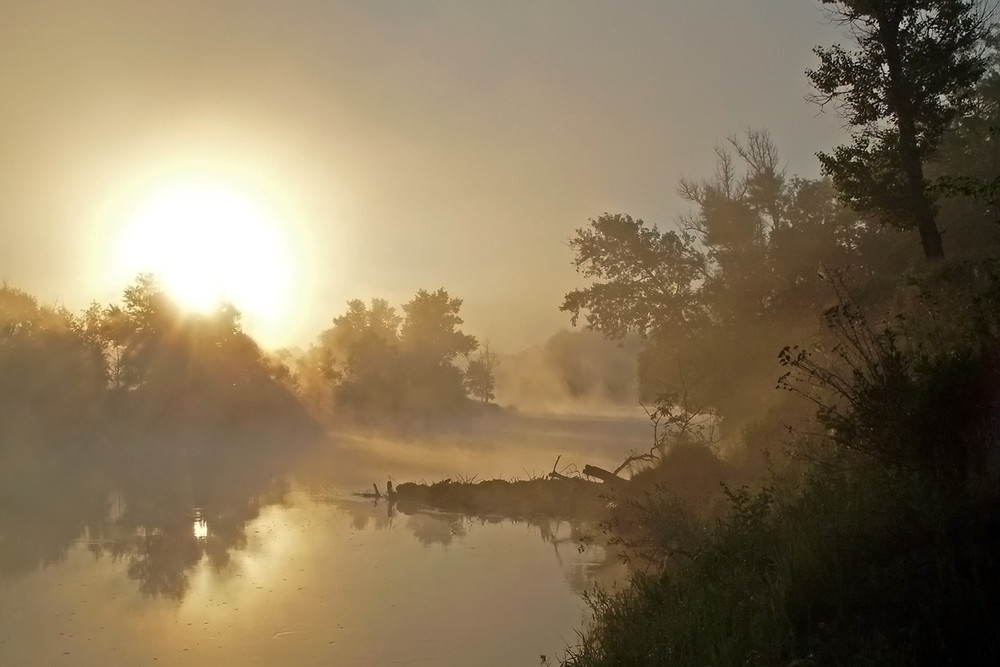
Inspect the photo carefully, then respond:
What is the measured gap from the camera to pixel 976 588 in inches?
270

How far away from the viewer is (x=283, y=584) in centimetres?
2100

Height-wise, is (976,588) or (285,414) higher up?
(285,414)

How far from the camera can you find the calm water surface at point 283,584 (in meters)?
16.1

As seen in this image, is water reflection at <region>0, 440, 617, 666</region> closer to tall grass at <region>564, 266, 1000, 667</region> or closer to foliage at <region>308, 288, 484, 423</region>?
tall grass at <region>564, 266, 1000, 667</region>

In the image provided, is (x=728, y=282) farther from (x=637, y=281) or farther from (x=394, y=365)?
(x=394, y=365)

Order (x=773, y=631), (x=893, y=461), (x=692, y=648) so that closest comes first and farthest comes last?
(x=773, y=631)
(x=692, y=648)
(x=893, y=461)

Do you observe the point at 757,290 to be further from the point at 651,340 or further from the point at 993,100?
the point at 993,100

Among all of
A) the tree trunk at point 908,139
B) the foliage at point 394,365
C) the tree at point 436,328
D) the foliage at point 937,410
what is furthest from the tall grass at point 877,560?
the tree at point 436,328

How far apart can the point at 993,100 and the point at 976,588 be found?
Answer: 1575 inches

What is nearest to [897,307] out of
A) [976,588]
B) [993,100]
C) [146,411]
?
[976,588]

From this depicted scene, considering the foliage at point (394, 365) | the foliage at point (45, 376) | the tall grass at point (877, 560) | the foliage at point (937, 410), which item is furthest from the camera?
the foliage at point (394, 365)

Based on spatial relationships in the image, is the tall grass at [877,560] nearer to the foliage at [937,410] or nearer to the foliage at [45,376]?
the foliage at [937,410]

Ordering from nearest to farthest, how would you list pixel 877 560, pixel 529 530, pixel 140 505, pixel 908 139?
pixel 877 560 < pixel 908 139 < pixel 529 530 < pixel 140 505

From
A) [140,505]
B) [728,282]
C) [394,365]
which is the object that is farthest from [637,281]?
[394,365]
